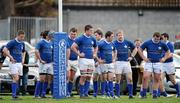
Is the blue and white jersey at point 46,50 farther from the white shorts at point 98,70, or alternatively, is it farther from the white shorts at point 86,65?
the white shorts at point 98,70

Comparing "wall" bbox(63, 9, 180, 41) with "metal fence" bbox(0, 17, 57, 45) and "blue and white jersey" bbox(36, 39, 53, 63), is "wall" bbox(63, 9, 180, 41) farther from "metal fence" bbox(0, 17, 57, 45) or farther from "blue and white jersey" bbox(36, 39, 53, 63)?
"blue and white jersey" bbox(36, 39, 53, 63)

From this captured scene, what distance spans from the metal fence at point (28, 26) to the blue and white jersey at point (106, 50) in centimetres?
1929

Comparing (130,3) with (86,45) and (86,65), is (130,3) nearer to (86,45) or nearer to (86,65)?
(86,45)

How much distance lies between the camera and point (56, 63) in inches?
1070

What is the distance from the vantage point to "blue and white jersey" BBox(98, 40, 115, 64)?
93.0 feet

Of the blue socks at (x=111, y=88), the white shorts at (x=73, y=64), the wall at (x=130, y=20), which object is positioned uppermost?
the wall at (x=130, y=20)

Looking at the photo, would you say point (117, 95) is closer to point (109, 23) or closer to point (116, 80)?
point (116, 80)

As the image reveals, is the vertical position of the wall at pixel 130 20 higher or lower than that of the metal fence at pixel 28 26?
higher

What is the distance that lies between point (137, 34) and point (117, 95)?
25.5 meters

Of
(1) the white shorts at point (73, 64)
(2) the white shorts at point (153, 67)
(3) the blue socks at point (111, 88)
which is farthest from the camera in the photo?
(1) the white shorts at point (73, 64)

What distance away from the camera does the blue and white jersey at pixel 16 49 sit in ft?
91.9

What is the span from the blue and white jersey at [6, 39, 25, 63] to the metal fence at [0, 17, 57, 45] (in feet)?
63.5

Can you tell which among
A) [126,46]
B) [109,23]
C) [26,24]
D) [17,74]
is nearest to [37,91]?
[17,74]

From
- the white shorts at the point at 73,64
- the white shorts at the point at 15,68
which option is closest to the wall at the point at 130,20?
the white shorts at the point at 73,64
